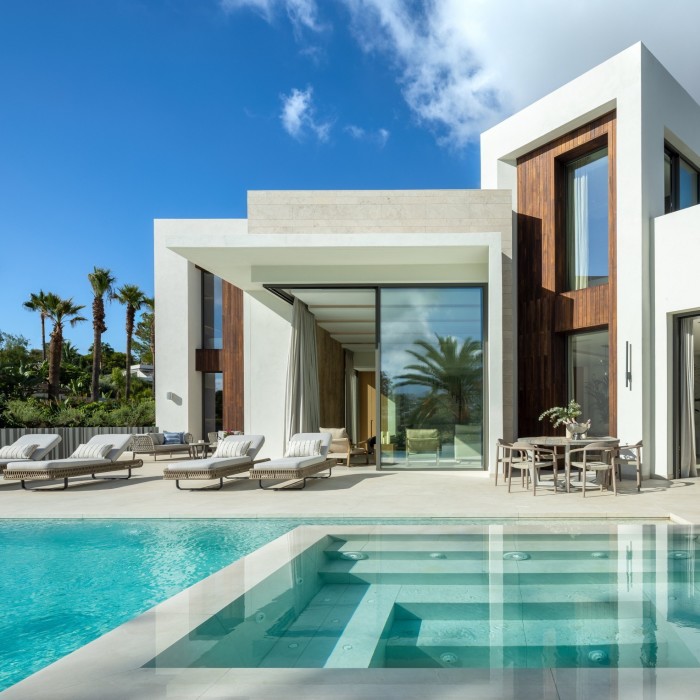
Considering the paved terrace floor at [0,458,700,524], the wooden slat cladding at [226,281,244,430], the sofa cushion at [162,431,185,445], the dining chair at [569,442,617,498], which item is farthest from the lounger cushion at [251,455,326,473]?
the wooden slat cladding at [226,281,244,430]

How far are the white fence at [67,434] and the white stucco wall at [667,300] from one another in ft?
45.1

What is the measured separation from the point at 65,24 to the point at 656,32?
1474cm

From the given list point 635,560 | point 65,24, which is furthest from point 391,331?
point 65,24

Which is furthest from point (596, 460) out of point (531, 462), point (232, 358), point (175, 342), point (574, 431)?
point (175, 342)

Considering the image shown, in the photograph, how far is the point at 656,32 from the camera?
15602mm

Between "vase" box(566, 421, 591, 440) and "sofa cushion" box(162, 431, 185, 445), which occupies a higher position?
"vase" box(566, 421, 591, 440)

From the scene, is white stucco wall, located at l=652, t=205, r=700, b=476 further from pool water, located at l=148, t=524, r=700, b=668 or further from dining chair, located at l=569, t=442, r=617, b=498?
pool water, located at l=148, t=524, r=700, b=668

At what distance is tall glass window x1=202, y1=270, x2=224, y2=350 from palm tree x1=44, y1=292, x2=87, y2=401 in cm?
880

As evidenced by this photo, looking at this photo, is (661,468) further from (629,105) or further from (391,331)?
(629,105)

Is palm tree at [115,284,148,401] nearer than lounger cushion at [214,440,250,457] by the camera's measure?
No

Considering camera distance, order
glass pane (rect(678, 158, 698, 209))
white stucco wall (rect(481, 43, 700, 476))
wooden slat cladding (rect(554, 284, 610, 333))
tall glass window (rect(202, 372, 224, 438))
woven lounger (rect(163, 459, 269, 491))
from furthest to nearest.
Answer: tall glass window (rect(202, 372, 224, 438)) < glass pane (rect(678, 158, 698, 209)) < wooden slat cladding (rect(554, 284, 610, 333)) < white stucco wall (rect(481, 43, 700, 476)) < woven lounger (rect(163, 459, 269, 491))

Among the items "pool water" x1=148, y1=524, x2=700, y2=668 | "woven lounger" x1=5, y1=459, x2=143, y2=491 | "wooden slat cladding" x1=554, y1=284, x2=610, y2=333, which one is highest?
"wooden slat cladding" x1=554, y1=284, x2=610, y2=333

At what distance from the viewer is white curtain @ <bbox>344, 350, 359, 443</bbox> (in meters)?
19.8

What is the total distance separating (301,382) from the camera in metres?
13.7
